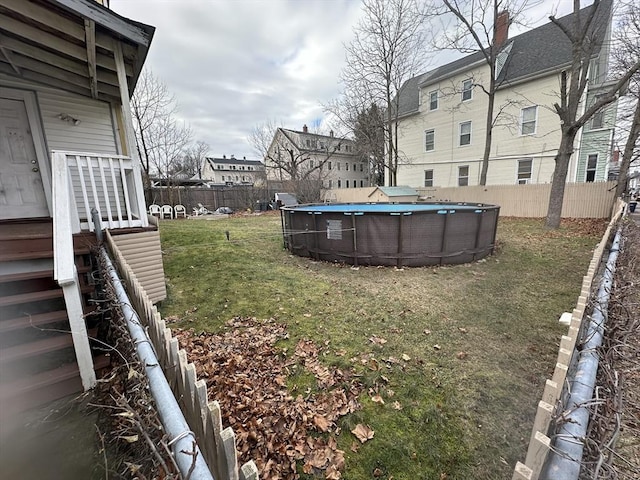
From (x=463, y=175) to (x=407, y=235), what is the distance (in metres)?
15.7

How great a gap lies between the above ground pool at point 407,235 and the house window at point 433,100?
1606 centimetres

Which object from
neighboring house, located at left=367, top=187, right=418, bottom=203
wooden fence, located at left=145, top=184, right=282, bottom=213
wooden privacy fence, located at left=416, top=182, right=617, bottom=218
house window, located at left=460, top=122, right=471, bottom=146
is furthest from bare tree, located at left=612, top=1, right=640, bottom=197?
wooden fence, located at left=145, top=184, right=282, bottom=213

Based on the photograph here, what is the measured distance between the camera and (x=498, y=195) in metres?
14.2

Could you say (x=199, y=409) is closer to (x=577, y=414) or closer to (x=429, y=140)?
(x=577, y=414)

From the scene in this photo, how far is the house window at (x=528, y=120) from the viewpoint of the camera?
15.6 meters

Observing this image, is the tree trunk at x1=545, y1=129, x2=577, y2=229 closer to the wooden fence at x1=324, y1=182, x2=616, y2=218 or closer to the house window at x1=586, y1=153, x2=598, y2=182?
the wooden fence at x1=324, y1=182, x2=616, y2=218

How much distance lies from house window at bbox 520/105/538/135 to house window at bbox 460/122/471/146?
2.88m

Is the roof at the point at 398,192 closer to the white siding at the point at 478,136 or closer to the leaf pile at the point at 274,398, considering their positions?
the white siding at the point at 478,136

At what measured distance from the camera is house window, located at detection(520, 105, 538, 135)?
15.6m

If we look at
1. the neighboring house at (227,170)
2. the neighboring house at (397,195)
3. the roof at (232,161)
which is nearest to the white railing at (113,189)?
the neighboring house at (397,195)

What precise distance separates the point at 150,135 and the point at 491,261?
2208 cm

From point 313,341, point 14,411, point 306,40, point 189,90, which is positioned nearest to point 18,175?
point 14,411

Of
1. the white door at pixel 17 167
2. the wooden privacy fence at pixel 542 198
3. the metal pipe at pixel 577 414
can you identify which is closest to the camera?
the metal pipe at pixel 577 414

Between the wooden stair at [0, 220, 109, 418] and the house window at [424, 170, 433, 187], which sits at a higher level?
the house window at [424, 170, 433, 187]
